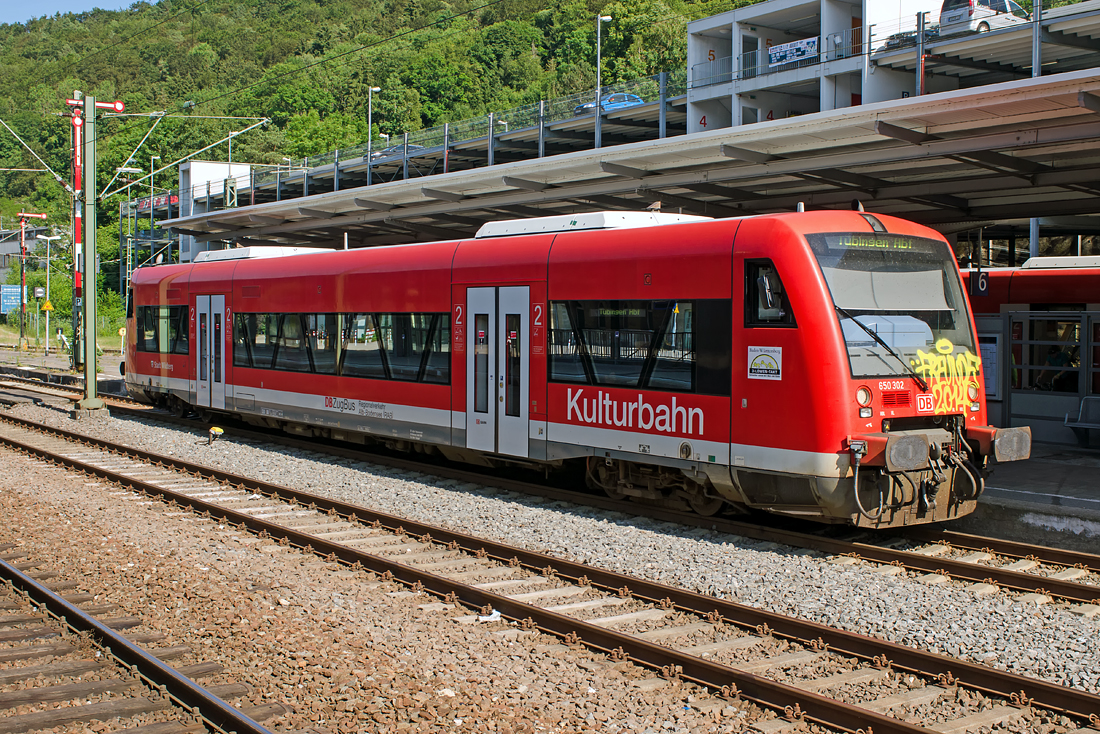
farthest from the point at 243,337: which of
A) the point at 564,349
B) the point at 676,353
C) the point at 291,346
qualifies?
the point at 676,353

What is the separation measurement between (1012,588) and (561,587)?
3572 mm

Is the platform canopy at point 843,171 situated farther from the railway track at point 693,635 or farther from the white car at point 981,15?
the white car at point 981,15

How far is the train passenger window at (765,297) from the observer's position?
8.89 meters

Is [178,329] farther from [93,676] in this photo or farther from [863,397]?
[863,397]

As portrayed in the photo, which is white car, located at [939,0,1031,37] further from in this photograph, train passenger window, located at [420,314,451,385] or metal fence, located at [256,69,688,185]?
train passenger window, located at [420,314,451,385]

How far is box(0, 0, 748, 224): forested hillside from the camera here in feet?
309

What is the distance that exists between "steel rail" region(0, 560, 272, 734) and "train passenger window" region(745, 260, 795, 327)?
224 inches

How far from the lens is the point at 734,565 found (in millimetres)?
8500

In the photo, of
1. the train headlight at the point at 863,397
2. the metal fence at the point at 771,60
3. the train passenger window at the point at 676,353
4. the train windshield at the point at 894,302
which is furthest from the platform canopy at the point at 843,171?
the metal fence at the point at 771,60

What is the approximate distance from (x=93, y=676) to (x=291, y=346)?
10.1m

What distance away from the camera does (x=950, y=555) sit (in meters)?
8.91

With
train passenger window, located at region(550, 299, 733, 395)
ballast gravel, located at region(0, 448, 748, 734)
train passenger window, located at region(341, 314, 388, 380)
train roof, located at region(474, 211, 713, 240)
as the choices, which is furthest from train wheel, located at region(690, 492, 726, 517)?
train passenger window, located at region(341, 314, 388, 380)

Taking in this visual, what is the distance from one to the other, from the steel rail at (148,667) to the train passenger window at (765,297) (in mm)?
5685

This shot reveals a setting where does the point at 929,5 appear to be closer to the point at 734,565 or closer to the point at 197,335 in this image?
the point at 197,335
